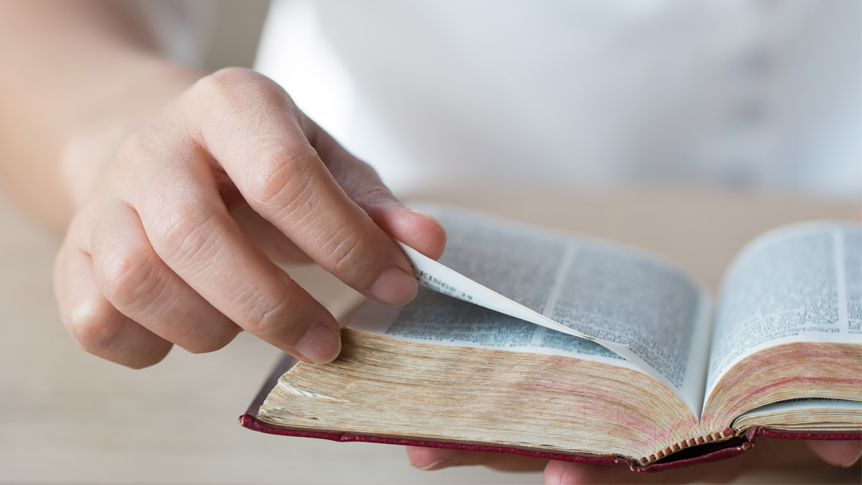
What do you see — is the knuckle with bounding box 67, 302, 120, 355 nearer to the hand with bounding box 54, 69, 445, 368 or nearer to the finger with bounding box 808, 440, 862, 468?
the hand with bounding box 54, 69, 445, 368

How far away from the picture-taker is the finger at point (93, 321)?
0.38 m

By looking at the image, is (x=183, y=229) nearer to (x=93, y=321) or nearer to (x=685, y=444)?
(x=93, y=321)

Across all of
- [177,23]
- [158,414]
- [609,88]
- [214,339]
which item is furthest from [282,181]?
[609,88]

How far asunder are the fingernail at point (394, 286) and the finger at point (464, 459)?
0.37ft

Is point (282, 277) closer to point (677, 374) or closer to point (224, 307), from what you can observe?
point (224, 307)

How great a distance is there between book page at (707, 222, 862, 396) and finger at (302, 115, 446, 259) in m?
0.21

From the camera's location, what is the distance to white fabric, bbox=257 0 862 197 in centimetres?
106

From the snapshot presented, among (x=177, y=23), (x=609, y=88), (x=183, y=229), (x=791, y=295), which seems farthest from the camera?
(x=609, y=88)

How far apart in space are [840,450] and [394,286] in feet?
1.05

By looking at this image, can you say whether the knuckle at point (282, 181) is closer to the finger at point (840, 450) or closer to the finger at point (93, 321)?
the finger at point (93, 321)

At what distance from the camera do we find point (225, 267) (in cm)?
34

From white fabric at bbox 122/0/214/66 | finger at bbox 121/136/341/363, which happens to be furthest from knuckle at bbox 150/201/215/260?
white fabric at bbox 122/0/214/66

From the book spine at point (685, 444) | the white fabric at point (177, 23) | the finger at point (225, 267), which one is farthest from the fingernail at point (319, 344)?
the white fabric at point (177, 23)

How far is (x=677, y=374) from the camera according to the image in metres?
0.40
